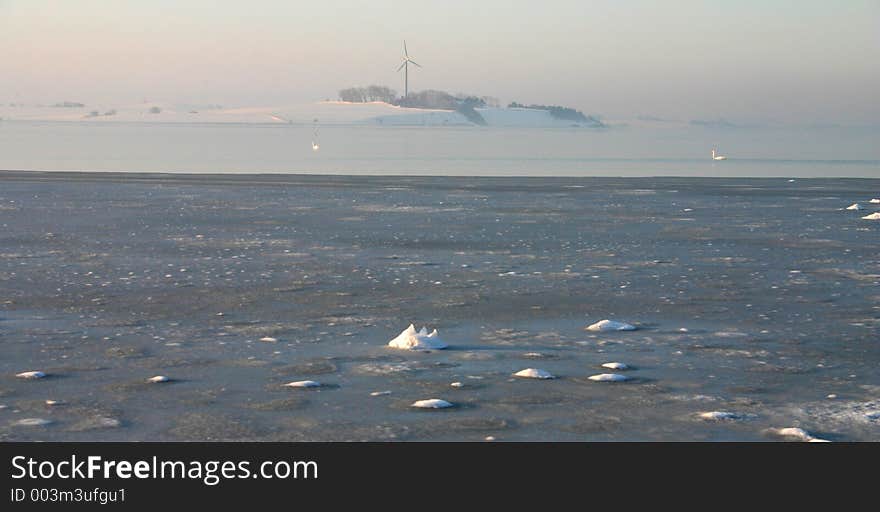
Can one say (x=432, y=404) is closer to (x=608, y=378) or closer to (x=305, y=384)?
(x=305, y=384)

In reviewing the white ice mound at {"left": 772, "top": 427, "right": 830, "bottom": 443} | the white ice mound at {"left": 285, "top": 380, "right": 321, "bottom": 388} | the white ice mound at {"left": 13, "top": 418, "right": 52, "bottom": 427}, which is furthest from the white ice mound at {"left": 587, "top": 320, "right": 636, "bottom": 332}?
the white ice mound at {"left": 13, "top": 418, "right": 52, "bottom": 427}

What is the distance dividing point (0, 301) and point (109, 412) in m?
6.20

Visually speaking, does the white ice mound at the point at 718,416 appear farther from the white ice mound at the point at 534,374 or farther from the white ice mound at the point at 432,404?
the white ice mound at the point at 432,404

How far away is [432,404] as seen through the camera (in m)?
8.98

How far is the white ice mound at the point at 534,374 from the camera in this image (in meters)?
10.1

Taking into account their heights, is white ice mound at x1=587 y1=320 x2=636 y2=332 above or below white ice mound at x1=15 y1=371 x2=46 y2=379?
below

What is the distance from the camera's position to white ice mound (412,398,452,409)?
8.95m

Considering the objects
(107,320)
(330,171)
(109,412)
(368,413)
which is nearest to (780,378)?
(368,413)

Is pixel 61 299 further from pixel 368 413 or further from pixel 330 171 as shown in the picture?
pixel 330 171

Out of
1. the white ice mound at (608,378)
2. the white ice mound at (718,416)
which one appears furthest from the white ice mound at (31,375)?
the white ice mound at (718,416)

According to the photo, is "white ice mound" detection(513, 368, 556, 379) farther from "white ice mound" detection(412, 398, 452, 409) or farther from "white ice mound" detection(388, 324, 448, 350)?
"white ice mound" detection(388, 324, 448, 350)

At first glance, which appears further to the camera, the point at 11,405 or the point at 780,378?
the point at 780,378

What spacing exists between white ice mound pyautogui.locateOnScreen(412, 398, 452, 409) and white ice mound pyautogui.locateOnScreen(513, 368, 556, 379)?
1199 millimetres
